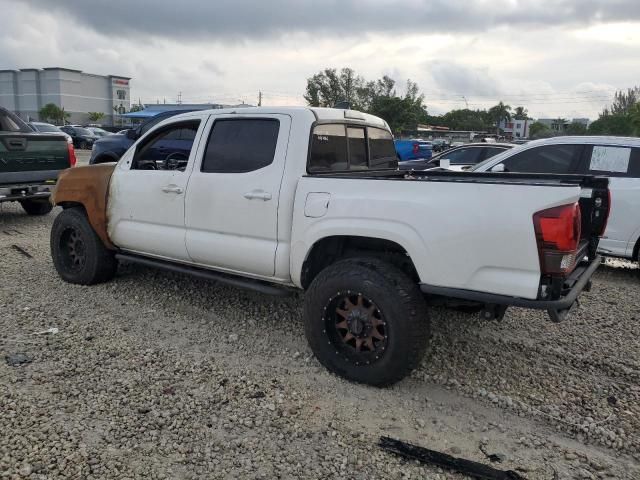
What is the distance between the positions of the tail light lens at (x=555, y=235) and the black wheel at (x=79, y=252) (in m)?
4.23

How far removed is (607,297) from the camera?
569 cm

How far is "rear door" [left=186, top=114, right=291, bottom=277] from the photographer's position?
13.3 feet

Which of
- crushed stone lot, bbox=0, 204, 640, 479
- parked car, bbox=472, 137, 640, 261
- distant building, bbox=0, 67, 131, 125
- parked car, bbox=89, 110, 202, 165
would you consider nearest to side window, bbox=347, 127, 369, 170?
crushed stone lot, bbox=0, 204, 640, 479

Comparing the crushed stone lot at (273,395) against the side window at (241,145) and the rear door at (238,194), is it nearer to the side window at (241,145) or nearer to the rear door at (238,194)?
the rear door at (238,194)

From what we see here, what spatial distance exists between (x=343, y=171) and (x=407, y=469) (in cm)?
240

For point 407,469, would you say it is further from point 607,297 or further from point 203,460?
point 607,297

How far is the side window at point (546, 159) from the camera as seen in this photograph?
6.56 meters

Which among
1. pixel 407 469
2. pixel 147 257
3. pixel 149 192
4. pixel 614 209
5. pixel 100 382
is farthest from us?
pixel 614 209

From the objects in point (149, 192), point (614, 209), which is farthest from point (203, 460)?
point (614, 209)

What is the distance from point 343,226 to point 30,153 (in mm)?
6701

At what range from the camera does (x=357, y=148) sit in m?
4.66

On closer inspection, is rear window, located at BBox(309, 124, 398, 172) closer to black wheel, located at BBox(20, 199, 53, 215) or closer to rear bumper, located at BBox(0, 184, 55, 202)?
rear bumper, located at BBox(0, 184, 55, 202)

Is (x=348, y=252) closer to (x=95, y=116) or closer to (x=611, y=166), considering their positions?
(x=611, y=166)

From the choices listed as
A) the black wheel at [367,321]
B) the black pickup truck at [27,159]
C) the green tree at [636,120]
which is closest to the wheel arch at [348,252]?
the black wheel at [367,321]
